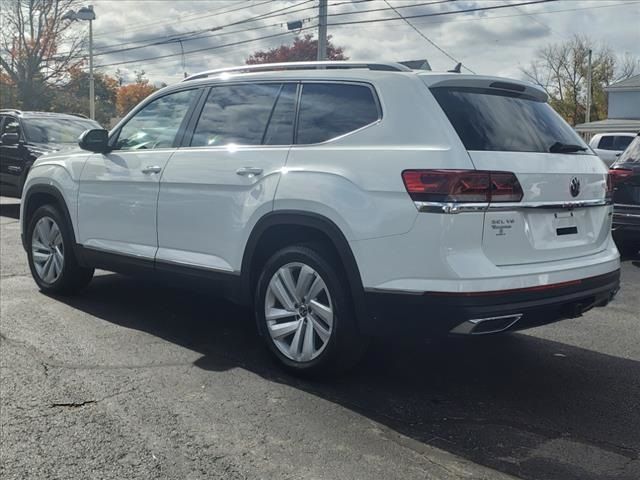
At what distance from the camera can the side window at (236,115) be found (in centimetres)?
488

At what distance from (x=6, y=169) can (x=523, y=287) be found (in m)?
11.1

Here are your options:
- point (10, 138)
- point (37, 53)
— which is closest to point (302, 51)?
point (37, 53)

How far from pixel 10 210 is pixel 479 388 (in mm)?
12012

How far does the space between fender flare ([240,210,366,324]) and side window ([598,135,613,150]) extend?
65.1 feet

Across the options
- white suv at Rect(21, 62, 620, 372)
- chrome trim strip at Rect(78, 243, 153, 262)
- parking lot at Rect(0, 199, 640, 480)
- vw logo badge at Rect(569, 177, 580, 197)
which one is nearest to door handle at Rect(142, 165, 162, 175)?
white suv at Rect(21, 62, 620, 372)

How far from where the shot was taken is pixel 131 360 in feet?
15.9

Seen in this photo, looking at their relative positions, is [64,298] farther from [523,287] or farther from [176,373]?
[523,287]

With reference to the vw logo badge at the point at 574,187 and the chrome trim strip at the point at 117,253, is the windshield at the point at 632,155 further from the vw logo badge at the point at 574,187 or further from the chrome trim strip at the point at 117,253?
the chrome trim strip at the point at 117,253

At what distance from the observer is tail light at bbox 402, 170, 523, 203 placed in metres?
3.71

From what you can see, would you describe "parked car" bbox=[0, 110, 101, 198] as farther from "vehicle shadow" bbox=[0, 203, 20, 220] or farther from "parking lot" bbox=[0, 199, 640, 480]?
"parking lot" bbox=[0, 199, 640, 480]

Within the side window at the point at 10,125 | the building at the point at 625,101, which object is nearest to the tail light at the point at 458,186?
the side window at the point at 10,125

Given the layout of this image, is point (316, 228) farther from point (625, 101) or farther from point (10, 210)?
point (625, 101)

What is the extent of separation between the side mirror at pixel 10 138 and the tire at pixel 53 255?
633 cm

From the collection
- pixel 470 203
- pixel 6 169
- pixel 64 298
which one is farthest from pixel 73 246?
pixel 6 169
